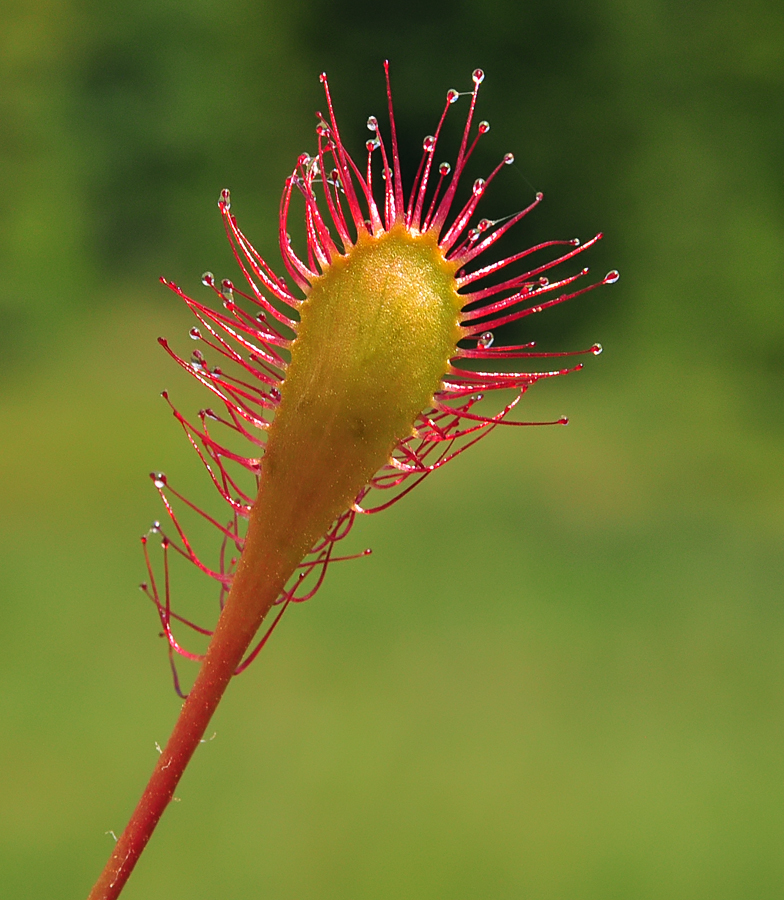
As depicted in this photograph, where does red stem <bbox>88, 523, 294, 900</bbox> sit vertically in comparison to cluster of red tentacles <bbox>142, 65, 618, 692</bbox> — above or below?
below

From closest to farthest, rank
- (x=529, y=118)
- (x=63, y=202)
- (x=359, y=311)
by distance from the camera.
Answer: (x=359, y=311)
(x=63, y=202)
(x=529, y=118)

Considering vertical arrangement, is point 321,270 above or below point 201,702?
above

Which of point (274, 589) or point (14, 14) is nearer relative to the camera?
point (274, 589)

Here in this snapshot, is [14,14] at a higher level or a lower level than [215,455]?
higher

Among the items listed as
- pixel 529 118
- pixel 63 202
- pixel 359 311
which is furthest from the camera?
pixel 529 118

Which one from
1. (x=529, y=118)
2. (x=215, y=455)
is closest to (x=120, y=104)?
(x=529, y=118)

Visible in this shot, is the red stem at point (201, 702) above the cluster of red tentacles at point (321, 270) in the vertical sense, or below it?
below

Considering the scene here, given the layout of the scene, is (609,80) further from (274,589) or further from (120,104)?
(274,589)

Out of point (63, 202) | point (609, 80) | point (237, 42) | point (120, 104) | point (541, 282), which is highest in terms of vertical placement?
point (609, 80)

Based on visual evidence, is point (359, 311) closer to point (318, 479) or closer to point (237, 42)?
point (318, 479)
